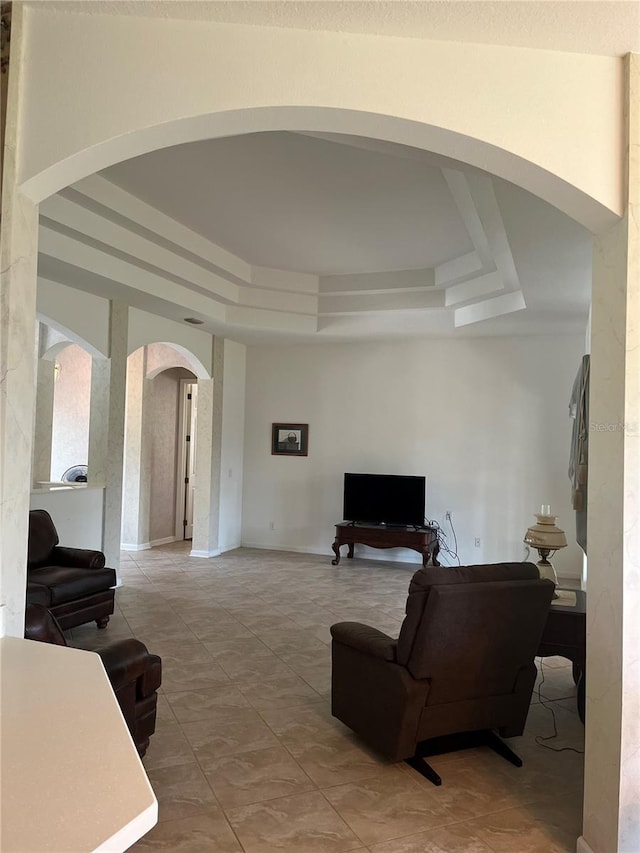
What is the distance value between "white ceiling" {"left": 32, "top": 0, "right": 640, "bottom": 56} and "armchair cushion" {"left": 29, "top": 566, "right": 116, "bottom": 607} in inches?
146

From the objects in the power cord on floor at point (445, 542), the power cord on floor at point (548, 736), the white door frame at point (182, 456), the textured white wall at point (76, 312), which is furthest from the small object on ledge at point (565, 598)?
the white door frame at point (182, 456)

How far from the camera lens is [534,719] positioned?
3.41m

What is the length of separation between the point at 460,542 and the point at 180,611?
144 inches

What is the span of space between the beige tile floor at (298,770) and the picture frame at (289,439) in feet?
11.5

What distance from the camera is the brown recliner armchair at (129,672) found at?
2430 millimetres

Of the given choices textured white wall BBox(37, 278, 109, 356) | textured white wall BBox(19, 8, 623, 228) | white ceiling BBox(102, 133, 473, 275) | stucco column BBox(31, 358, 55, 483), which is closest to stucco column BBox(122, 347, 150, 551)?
stucco column BBox(31, 358, 55, 483)

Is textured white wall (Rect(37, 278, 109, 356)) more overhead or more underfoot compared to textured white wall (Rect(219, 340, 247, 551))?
more overhead

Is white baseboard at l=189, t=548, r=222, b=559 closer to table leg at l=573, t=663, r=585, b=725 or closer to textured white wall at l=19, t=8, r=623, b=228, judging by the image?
table leg at l=573, t=663, r=585, b=725

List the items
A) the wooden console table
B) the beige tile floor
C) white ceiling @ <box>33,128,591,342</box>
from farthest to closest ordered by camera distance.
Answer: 1. the wooden console table
2. white ceiling @ <box>33,128,591,342</box>
3. the beige tile floor

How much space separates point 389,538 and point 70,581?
3.82 metres

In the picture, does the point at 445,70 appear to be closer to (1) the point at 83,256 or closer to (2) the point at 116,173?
(2) the point at 116,173

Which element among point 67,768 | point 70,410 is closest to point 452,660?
point 67,768

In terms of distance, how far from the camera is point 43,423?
785 cm

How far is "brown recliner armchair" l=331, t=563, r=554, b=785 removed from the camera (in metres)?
2.67
